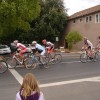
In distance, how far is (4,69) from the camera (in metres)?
16.4

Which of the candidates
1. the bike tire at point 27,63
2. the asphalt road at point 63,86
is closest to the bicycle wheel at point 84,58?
the bike tire at point 27,63

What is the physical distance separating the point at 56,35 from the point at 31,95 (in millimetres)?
45821

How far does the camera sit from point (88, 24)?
144 feet

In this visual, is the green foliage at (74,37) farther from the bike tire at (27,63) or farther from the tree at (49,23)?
the bike tire at (27,63)

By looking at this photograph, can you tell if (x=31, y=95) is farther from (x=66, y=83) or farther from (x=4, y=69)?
(x=4, y=69)

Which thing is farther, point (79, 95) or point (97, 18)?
point (97, 18)

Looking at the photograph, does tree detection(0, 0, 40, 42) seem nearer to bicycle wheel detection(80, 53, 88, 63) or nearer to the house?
the house

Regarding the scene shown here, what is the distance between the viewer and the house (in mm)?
41703

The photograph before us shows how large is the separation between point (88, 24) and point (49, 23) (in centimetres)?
825

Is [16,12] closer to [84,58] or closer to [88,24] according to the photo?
[84,58]

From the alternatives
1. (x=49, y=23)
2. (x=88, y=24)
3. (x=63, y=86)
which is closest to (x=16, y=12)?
(x=88, y=24)

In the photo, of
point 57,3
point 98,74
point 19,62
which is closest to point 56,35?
point 57,3

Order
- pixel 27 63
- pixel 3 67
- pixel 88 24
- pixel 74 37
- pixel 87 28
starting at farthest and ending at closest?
pixel 87 28, pixel 88 24, pixel 74 37, pixel 27 63, pixel 3 67

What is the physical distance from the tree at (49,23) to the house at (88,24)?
1.79 metres
